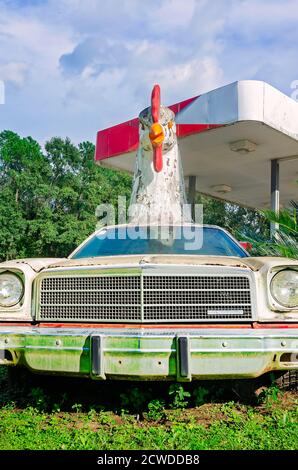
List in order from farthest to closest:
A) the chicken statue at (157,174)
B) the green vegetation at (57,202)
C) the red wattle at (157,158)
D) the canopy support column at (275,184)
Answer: the green vegetation at (57,202) → the canopy support column at (275,184) → the red wattle at (157,158) → the chicken statue at (157,174)

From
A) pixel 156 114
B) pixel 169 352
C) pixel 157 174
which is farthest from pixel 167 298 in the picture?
pixel 156 114

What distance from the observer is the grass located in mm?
2924

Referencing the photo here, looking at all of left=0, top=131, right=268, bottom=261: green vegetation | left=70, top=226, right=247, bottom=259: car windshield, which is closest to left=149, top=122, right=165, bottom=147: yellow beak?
left=70, top=226, right=247, bottom=259: car windshield

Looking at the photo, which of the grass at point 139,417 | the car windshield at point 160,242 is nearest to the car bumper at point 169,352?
the grass at point 139,417

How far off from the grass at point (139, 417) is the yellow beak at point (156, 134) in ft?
14.5

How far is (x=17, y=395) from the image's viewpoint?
396cm

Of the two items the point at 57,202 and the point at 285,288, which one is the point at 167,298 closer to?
the point at 285,288

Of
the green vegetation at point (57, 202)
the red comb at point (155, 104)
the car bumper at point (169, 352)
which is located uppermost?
the green vegetation at point (57, 202)

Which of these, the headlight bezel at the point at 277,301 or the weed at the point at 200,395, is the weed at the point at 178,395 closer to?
the weed at the point at 200,395

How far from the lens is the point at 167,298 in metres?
3.19

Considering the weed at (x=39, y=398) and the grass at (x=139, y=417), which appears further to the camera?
the weed at (x=39, y=398)

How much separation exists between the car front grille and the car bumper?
112 millimetres

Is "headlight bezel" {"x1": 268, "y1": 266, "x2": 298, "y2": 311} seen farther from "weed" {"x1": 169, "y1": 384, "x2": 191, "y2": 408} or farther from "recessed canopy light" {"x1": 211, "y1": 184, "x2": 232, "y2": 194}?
"recessed canopy light" {"x1": 211, "y1": 184, "x2": 232, "y2": 194}

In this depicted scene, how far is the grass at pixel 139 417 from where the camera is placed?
2.92 metres
